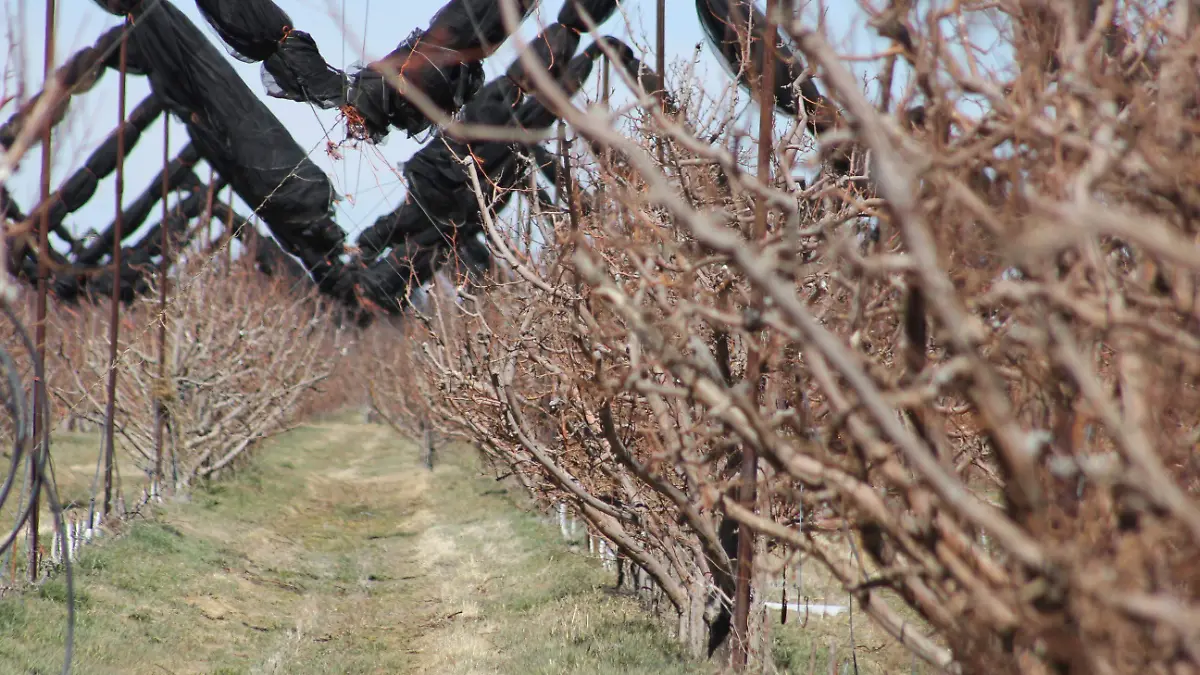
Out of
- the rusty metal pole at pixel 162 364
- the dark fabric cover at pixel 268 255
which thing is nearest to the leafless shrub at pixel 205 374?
the rusty metal pole at pixel 162 364

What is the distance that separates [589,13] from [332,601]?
8.22 metres

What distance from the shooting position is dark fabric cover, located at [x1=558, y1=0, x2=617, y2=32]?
9.09 meters

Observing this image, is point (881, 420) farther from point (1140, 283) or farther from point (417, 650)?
point (417, 650)

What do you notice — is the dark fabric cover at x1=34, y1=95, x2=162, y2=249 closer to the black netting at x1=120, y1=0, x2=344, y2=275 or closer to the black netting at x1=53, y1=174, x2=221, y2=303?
the black netting at x1=53, y1=174, x2=221, y2=303

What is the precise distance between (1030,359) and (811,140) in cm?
553

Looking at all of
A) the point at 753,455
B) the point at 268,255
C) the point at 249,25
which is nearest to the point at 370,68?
the point at 753,455

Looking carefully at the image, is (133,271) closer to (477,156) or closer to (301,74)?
(301,74)

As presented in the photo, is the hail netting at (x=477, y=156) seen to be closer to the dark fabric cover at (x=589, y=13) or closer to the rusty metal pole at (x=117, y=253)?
the dark fabric cover at (x=589, y=13)

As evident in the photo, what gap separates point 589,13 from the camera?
30.2 feet

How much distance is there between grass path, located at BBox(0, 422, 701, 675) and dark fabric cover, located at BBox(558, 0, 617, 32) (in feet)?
16.5

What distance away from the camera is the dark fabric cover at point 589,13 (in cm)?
909

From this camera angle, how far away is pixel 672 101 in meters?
8.57

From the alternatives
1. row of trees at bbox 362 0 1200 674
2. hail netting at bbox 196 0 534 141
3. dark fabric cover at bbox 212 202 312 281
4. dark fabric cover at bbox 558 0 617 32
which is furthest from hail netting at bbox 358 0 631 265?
dark fabric cover at bbox 212 202 312 281

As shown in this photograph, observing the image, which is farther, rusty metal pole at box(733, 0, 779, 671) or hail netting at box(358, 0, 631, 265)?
hail netting at box(358, 0, 631, 265)
